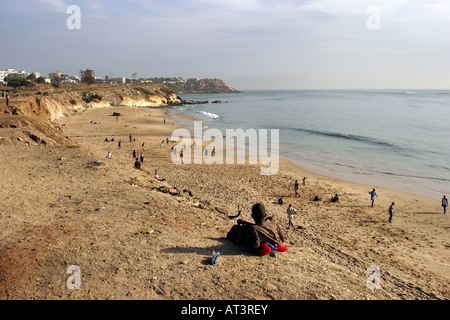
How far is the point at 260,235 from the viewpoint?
22.6 ft

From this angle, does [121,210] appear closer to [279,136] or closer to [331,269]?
[331,269]

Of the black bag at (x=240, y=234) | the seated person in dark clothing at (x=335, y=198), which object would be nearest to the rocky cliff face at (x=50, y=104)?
the black bag at (x=240, y=234)

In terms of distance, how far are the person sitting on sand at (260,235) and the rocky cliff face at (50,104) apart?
1469 cm

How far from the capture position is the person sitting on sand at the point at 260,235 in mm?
6738

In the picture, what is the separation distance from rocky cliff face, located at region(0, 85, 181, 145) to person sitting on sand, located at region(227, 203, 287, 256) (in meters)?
14.7

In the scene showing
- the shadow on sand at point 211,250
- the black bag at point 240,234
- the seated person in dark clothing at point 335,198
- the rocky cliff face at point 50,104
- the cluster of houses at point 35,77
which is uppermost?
the cluster of houses at point 35,77

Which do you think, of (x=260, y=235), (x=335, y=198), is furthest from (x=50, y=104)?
(x=260, y=235)

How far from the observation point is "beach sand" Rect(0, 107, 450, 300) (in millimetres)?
5508

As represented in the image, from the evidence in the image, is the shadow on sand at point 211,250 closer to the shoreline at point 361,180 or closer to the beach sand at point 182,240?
the beach sand at point 182,240

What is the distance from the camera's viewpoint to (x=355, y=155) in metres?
29.2

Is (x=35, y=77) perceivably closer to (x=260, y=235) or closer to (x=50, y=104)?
(x=50, y=104)

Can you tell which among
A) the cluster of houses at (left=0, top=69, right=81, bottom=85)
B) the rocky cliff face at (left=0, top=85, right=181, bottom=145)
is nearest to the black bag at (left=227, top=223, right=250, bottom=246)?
the rocky cliff face at (left=0, top=85, right=181, bottom=145)

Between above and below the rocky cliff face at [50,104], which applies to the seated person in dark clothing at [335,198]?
below

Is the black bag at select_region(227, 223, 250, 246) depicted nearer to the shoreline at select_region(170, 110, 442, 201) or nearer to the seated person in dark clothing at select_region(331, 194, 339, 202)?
the seated person in dark clothing at select_region(331, 194, 339, 202)
